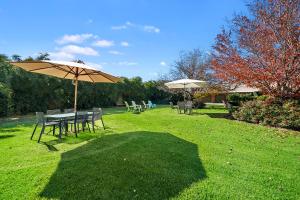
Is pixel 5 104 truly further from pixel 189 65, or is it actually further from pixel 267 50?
pixel 189 65

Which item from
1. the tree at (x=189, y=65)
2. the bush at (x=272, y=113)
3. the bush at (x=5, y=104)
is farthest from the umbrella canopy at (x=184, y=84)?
the bush at (x=5, y=104)

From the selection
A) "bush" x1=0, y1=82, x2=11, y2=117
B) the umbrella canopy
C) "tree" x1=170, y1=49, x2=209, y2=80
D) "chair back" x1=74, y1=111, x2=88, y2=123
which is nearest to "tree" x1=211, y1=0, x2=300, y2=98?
the umbrella canopy

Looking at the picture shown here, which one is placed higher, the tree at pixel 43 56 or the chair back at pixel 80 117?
the tree at pixel 43 56

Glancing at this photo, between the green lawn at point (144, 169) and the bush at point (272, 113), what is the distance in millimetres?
3638

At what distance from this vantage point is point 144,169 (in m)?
4.64

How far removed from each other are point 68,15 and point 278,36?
12.3m

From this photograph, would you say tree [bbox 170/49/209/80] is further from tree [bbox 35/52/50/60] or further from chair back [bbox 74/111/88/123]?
chair back [bbox 74/111/88/123]

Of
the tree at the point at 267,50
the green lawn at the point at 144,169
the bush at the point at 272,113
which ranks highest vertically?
the tree at the point at 267,50

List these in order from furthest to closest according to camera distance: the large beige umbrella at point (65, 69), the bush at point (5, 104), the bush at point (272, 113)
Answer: the bush at point (5, 104), the bush at point (272, 113), the large beige umbrella at point (65, 69)

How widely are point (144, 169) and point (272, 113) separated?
30.3 ft

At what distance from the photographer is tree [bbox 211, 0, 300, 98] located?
11.6m

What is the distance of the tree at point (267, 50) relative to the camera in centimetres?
1158

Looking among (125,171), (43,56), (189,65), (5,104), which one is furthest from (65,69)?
(189,65)

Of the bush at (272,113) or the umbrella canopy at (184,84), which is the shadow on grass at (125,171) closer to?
the bush at (272,113)
